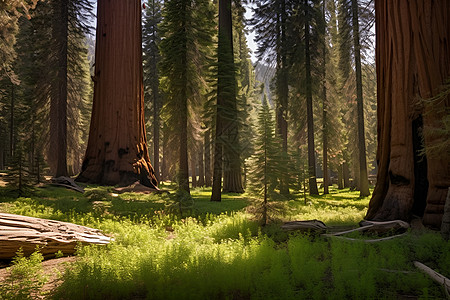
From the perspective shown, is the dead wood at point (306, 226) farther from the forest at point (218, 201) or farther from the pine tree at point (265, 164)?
the pine tree at point (265, 164)

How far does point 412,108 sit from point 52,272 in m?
8.19

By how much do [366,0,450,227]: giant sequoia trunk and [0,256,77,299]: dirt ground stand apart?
6.79m

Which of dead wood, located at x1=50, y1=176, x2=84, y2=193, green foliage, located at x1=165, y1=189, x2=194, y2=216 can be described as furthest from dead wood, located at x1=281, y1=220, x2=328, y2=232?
dead wood, located at x1=50, y1=176, x2=84, y2=193

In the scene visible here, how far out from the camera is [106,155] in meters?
13.4

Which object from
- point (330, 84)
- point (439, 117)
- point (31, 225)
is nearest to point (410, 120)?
point (439, 117)

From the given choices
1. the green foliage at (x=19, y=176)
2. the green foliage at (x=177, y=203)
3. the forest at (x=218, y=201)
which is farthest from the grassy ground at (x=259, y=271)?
the green foliage at (x=19, y=176)

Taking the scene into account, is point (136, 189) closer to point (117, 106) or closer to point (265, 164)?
point (117, 106)

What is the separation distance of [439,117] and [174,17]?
14.1 meters

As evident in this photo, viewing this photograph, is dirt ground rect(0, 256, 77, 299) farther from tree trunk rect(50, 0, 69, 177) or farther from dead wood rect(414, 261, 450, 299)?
tree trunk rect(50, 0, 69, 177)

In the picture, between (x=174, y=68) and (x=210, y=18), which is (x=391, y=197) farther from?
(x=210, y=18)

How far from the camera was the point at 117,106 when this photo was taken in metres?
13.7

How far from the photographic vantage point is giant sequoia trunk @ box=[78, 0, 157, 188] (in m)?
13.4

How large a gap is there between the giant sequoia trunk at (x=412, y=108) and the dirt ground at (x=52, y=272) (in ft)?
22.3

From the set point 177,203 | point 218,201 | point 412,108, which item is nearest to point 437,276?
point 412,108
